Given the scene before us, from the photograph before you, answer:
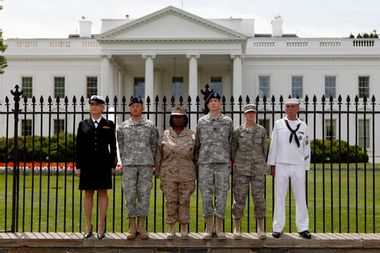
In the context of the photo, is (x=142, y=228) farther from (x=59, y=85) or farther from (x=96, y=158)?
(x=59, y=85)

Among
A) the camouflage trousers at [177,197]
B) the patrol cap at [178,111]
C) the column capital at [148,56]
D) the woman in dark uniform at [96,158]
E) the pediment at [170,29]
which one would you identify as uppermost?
the pediment at [170,29]

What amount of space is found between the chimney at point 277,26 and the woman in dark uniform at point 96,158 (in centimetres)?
4433

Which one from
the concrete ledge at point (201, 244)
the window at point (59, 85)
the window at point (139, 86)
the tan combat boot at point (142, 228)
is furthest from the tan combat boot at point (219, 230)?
the window at point (59, 85)

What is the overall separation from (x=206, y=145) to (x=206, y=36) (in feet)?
108

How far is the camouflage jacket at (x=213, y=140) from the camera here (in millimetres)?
7277

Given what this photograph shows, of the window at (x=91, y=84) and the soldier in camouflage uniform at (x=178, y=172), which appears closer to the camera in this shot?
the soldier in camouflage uniform at (x=178, y=172)

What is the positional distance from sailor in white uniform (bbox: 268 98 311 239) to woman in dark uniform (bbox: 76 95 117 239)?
201cm

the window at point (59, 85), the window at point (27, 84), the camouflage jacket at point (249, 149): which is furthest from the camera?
the window at point (59, 85)

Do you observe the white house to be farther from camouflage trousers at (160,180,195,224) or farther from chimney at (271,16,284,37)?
camouflage trousers at (160,180,195,224)

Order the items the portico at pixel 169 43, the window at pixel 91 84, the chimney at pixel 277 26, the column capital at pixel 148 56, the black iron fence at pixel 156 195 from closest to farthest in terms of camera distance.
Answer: the black iron fence at pixel 156 195, the portico at pixel 169 43, the column capital at pixel 148 56, the window at pixel 91 84, the chimney at pixel 277 26

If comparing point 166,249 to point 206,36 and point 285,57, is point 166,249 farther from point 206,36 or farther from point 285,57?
point 285,57

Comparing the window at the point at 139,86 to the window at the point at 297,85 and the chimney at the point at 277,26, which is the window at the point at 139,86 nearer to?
the window at the point at 297,85

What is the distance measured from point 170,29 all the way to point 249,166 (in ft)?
109

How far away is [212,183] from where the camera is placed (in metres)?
→ 7.33
